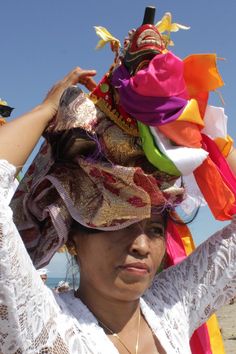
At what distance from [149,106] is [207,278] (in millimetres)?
991

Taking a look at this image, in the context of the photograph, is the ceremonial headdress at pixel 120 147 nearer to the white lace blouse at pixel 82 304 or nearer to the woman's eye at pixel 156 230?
the woman's eye at pixel 156 230

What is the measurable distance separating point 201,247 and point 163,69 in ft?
3.37

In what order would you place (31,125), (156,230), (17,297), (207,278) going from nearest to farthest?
(17,297)
(31,125)
(156,230)
(207,278)

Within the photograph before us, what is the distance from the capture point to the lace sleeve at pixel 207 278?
267 cm

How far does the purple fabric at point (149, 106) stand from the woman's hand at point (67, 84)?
193mm

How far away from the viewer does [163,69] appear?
7.11 ft

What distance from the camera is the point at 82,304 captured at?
2.27m

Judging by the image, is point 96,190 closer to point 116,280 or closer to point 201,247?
point 116,280

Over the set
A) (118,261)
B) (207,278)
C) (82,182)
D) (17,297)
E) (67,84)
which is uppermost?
(67,84)

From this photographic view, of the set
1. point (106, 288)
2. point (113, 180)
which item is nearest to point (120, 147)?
point (113, 180)

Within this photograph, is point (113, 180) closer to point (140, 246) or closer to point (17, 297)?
point (140, 246)

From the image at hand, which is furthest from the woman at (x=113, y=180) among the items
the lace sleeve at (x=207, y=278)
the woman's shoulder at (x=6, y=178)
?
the lace sleeve at (x=207, y=278)

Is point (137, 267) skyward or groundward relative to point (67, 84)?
groundward

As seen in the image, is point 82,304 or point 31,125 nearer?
point 31,125
